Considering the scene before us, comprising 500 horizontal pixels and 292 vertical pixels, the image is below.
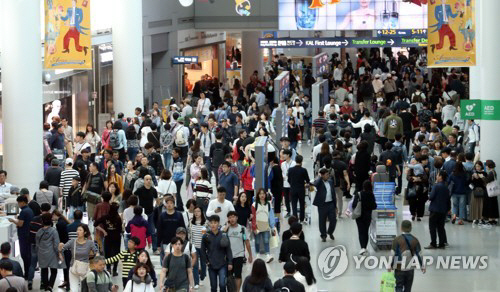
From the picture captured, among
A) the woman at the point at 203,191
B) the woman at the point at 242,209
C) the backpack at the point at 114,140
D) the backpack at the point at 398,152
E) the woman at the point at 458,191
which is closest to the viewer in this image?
the woman at the point at 242,209

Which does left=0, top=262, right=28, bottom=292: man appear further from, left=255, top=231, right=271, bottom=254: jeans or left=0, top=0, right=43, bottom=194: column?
left=0, top=0, right=43, bottom=194: column

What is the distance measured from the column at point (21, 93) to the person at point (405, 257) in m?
10.5

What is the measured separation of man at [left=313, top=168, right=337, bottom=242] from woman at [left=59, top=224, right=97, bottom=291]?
208 inches

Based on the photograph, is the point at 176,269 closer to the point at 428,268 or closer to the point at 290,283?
the point at 290,283

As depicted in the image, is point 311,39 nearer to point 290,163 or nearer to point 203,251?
point 290,163

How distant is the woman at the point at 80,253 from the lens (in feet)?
49.7

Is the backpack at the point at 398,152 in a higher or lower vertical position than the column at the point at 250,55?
lower

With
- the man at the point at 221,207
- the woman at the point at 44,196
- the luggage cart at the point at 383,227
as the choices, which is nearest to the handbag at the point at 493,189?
the luggage cart at the point at 383,227

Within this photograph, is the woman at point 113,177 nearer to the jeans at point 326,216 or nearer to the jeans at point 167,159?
the jeans at point 326,216

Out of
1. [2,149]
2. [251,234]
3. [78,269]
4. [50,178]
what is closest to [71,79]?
[2,149]

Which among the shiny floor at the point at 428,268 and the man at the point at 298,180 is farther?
the man at the point at 298,180

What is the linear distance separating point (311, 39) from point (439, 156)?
1916cm

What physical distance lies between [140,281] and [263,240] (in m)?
5.06

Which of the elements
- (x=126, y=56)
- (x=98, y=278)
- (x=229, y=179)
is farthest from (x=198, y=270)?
(x=126, y=56)
